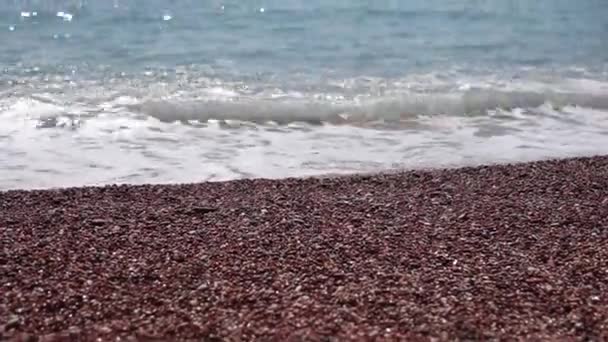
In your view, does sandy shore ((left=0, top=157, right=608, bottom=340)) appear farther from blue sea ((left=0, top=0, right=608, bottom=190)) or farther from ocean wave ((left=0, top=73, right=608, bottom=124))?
ocean wave ((left=0, top=73, right=608, bottom=124))

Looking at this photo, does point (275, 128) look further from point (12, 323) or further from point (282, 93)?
point (12, 323)

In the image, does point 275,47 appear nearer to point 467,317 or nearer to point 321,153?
point 321,153

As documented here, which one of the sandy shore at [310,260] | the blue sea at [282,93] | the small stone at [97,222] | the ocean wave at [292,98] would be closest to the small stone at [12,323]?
the sandy shore at [310,260]

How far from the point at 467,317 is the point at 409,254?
3.02ft

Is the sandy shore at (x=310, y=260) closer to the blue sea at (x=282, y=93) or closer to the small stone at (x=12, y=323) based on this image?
the small stone at (x=12, y=323)

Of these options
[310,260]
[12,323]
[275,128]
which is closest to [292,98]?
[275,128]

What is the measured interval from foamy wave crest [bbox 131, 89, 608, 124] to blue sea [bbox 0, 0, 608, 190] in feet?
0.11

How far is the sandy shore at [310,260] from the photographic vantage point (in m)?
4.20

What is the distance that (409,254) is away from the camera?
16.9ft

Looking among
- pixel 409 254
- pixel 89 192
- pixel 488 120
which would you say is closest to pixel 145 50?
pixel 488 120

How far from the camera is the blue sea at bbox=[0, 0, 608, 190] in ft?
26.8

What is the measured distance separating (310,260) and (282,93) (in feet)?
22.2

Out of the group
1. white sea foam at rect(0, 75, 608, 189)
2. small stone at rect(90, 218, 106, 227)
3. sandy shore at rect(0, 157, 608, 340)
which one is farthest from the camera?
white sea foam at rect(0, 75, 608, 189)

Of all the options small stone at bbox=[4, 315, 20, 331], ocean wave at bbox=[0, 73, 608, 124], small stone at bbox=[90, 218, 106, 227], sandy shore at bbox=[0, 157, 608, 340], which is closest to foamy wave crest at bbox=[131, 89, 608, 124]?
ocean wave at bbox=[0, 73, 608, 124]
